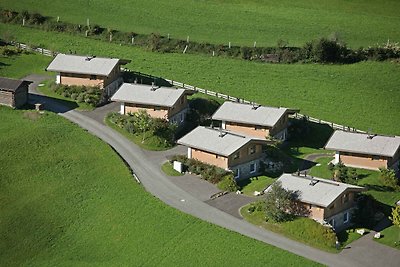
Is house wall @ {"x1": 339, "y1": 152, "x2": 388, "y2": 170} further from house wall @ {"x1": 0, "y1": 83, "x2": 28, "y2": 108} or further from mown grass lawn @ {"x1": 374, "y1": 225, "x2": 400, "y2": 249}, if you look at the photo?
house wall @ {"x1": 0, "y1": 83, "x2": 28, "y2": 108}

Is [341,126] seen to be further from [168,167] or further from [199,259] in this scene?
[199,259]

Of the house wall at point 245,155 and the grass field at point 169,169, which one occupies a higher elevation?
the house wall at point 245,155

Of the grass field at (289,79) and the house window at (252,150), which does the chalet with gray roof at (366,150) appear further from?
A: the grass field at (289,79)

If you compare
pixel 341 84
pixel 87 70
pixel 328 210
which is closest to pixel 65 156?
pixel 87 70

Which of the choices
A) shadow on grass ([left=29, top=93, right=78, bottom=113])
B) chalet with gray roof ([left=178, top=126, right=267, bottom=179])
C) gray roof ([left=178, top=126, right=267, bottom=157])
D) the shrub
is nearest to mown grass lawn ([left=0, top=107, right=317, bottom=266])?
Result: the shrub

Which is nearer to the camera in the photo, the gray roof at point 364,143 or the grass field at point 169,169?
the grass field at point 169,169

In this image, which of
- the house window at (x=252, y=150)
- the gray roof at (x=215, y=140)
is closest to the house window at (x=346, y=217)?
the gray roof at (x=215, y=140)
